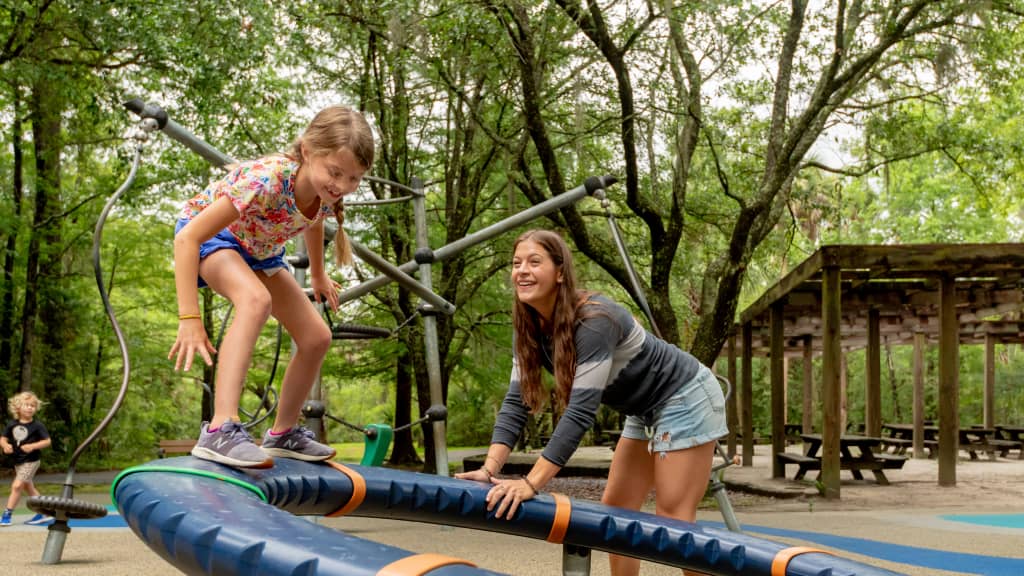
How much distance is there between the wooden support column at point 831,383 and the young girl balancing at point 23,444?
7432mm

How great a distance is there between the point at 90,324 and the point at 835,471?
13.9 m

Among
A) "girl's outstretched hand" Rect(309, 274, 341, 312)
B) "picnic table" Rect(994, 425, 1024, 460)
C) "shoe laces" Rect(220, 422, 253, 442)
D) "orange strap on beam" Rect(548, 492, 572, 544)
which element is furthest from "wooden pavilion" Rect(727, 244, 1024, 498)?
"shoe laces" Rect(220, 422, 253, 442)

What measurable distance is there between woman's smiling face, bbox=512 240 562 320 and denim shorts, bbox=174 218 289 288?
0.71 meters

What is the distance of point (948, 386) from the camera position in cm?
1047

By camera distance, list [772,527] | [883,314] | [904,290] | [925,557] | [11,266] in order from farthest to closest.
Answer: [883,314], [11,266], [904,290], [772,527], [925,557]

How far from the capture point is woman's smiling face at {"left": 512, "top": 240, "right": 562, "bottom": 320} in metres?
2.83

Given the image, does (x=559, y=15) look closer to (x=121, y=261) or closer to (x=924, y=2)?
(x=924, y=2)

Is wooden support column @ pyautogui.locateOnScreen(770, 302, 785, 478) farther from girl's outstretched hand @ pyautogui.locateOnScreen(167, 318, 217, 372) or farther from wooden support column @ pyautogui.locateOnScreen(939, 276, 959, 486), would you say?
girl's outstretched hand @ pyautogui.locateOnScreen(167, 318, 217, 372)

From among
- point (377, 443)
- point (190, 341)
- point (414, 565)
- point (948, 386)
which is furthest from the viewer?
point (948, 386)

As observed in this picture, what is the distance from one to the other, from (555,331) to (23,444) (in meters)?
5.99

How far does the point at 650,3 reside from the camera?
352 inches

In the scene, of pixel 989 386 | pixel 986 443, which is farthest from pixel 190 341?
pixel 989 386

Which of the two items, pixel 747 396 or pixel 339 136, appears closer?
pixel 339 136

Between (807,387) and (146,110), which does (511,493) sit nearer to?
(146,110)
